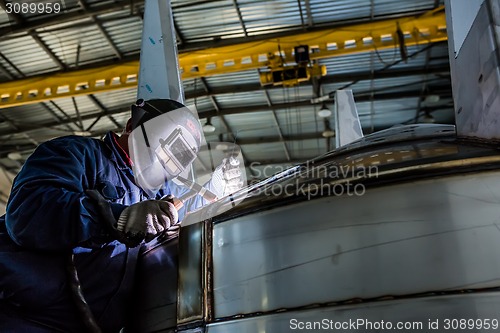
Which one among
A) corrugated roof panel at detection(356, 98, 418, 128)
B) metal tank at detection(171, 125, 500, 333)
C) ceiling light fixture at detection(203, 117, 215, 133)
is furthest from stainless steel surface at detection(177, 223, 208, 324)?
corrugated roof panel at detection(356, 98, 418, 128)

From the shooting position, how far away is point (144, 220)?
1621 millimetres

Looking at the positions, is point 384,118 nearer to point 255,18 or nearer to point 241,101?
point 241,101

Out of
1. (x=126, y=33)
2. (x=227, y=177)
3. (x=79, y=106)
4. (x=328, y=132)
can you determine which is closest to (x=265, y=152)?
(x=328, y=132)

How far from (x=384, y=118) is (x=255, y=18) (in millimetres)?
4453

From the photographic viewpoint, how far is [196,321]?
143 cm

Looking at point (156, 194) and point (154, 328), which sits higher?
point (156, 194)

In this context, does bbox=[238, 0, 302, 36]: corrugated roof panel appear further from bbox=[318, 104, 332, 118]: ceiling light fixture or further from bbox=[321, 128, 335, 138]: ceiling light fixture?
bbox=[321, 128, 335, 138]: ceiling light fixture

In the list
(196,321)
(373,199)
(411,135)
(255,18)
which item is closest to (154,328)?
(196,321)

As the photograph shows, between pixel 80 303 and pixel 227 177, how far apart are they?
1.37 metres

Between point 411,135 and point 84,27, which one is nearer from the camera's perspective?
point 411,135

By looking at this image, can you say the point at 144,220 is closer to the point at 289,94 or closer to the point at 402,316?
the point at 402,316

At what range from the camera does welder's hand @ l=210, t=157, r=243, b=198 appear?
287cm

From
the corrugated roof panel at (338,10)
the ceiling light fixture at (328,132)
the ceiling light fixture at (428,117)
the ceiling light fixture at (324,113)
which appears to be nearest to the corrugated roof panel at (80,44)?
the corrugated roof panel at (338,10)

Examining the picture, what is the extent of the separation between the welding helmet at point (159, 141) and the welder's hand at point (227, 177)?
61 centimetres
